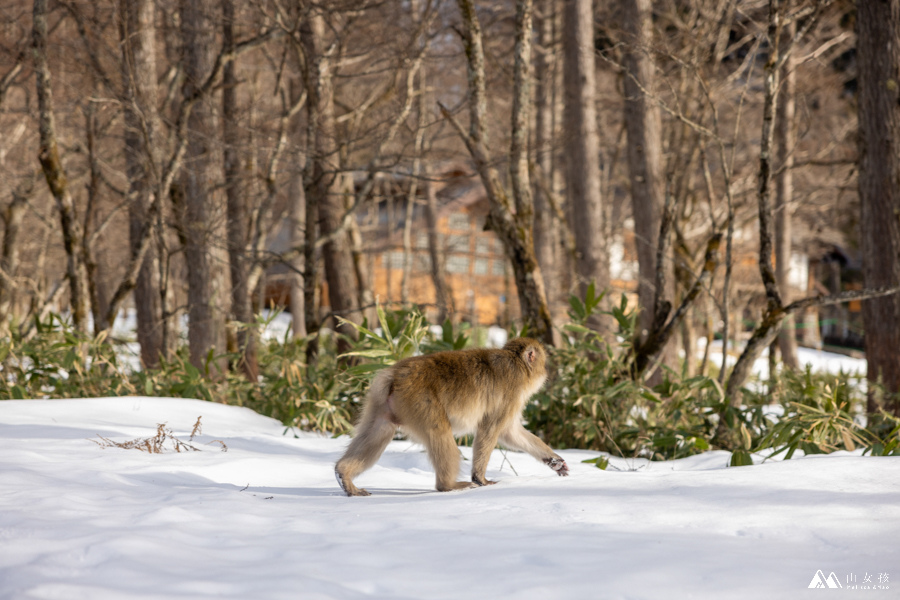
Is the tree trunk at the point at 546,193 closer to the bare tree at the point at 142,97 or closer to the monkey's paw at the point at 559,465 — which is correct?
the bare tree at the point at 142,97

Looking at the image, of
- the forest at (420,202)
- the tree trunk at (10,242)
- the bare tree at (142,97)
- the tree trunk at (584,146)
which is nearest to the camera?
the forest at (420,202)

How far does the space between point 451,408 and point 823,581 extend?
1944 millimetres

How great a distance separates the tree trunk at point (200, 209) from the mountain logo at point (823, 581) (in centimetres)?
700

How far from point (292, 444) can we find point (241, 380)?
2296 mm

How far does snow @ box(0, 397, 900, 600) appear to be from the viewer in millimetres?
2305

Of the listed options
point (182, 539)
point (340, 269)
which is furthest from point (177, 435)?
point (340, 269)

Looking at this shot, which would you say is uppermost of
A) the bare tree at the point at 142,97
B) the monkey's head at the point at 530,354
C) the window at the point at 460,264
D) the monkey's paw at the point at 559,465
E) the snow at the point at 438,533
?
the bare tree at the point at 142,97

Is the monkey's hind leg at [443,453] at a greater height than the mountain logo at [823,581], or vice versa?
the monkey's hind leg at [443,453]

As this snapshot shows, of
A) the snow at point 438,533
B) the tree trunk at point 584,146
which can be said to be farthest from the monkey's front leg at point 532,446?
the tree trunk at point 584,146

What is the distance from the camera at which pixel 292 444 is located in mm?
5516

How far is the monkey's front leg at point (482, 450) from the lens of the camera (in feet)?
13.3

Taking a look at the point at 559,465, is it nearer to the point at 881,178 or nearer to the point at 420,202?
the point at 881,178

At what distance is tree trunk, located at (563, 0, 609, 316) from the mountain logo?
28.2ft

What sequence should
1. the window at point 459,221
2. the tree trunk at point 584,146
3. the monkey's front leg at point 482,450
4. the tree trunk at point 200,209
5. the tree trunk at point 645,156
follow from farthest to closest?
the window at point 459,221 → the tree trunk at point 584,146 → the tree trunk at point 645,156 → the tree trunk at point 200,209 → the monkey's front leg at point 482,450
